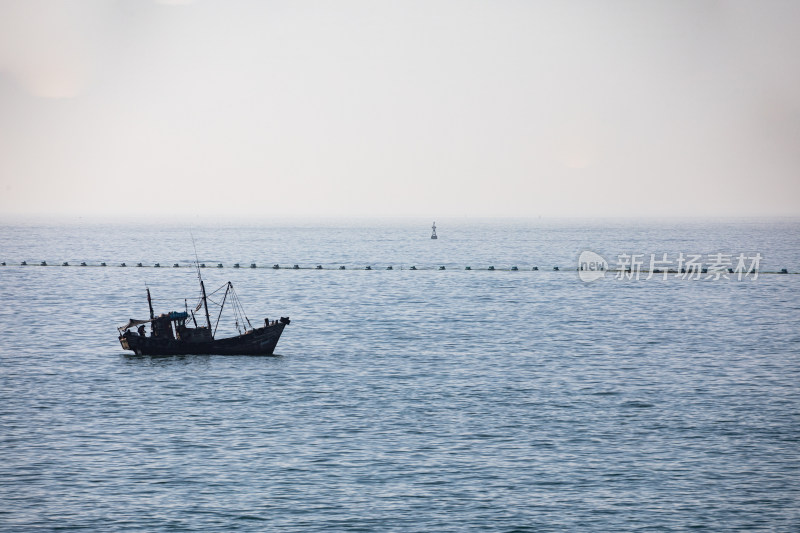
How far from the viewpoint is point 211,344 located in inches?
2894

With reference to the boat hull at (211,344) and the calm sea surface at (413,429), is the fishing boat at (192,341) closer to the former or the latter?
the boat hull at (211,344)

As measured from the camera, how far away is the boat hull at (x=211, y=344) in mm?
73000

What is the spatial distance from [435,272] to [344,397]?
403ft

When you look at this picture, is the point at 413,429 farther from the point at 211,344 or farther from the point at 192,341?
the point at 192,341

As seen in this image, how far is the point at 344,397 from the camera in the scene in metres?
56.6

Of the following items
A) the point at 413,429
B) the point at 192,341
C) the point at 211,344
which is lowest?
the point at 211,344

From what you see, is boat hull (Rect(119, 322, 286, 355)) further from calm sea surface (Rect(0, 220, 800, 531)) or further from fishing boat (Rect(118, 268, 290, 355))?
calm sea surface (Rect(0, 220, 800, 531))

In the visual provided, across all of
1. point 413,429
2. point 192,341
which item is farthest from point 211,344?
point 413,429

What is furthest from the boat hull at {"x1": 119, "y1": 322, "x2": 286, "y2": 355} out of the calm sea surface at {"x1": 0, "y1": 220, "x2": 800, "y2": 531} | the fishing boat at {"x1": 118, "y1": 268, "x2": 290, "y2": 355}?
the calm sea surface at {"x1": 0, "y1": 220, "x2": 800, "y2": 531}

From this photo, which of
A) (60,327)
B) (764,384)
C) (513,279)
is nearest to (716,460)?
(764,384)

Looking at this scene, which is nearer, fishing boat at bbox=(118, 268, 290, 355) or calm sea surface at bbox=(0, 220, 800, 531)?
calm sea surface at bbox=(0, 220, 800, 531)

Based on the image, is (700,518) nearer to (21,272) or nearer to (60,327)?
(60,327)

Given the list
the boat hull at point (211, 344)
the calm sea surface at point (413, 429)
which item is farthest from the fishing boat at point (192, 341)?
the calm sea surface at point (413, 429)

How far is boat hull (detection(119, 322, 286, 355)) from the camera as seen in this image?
73.0 m
